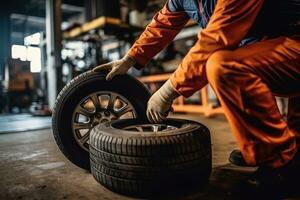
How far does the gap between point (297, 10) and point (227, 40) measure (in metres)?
0.38

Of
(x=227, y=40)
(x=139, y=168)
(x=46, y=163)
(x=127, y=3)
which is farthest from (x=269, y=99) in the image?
(x=127, y=3)

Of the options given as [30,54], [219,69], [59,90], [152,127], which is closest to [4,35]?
[30,54]

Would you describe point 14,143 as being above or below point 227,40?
below

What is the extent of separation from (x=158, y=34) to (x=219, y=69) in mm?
633

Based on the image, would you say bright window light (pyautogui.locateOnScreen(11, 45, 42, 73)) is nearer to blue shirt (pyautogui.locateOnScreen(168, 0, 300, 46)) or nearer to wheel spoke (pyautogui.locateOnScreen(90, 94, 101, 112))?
wheel spoke (pyautogui.locateOnScreen(90, 94, 101, 112))

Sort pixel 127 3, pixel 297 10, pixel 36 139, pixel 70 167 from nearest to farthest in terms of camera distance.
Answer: pixel 297 10
pixel 70 167
pixel 36 139
pixel 127 3

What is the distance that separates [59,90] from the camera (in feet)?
18.4

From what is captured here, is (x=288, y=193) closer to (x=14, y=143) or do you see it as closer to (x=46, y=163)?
(x=46, y=163)

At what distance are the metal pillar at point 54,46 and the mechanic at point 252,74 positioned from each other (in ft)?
15.1

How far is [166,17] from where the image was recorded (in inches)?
64.0

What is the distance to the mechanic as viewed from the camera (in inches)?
42.8

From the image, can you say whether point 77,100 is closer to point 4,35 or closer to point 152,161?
point 152,161

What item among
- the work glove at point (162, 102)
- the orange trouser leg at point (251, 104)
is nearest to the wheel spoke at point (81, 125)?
the work glove at point (162, 102)

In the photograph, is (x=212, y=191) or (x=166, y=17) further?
(x=166, y=17)
